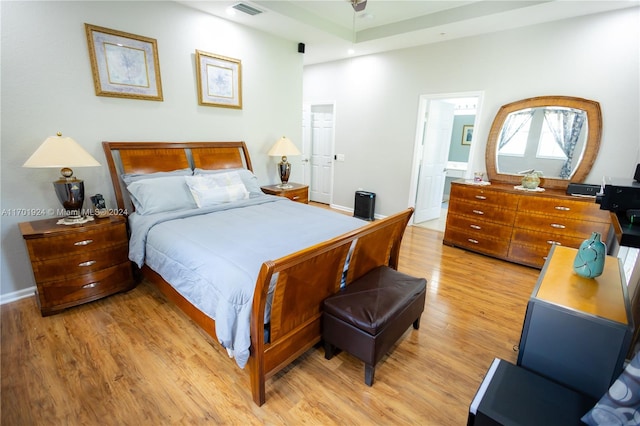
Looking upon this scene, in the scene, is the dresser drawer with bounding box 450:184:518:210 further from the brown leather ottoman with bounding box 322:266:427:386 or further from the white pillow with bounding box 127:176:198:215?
the white pillow with bounding box 127:176:198:215

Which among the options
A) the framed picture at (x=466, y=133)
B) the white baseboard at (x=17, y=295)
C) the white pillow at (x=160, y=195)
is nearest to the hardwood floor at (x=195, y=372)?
the white baseboard at (x=17, y=295)

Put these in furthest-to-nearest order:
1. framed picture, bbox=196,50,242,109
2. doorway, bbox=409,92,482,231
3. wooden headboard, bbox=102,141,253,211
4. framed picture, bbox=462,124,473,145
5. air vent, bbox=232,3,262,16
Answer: framed picture, bbox=462,124,473,145
doorway, bbox=409,92,482,231
framed picture, bbox=196,50,242,109
air vent, bbox=232,3,262,16
wooden headboard, bbox=102,141,253,211

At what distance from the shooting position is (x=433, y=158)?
5023mm

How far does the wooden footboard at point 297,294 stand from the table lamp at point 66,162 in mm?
1974

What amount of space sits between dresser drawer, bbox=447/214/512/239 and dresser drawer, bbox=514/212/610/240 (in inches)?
6.6

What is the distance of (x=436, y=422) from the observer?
158 centimetres

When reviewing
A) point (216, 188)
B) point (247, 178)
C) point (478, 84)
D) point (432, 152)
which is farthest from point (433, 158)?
point (216, 188)

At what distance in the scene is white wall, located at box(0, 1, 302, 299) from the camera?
237cm

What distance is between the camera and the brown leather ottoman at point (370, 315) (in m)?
1.70

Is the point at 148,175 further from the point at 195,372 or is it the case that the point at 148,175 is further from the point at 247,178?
the point at 195,372

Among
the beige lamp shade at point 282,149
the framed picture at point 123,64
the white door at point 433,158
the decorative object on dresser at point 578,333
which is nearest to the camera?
the decorative object on dresser at point 578,333

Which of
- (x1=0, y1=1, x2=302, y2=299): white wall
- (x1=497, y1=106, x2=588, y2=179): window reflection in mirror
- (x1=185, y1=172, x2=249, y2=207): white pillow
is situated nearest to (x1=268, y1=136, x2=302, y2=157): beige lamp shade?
(x1=0, y1=1, x2=302, y2=299): white wall

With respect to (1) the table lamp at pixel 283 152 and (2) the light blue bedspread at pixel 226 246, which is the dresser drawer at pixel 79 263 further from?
(1) the table lamp at pixel 283 152

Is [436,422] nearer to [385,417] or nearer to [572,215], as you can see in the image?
[385,417]
